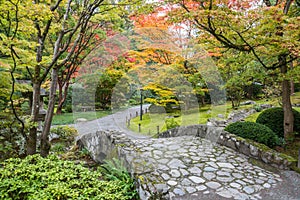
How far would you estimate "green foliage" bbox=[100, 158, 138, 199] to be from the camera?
2689 mm

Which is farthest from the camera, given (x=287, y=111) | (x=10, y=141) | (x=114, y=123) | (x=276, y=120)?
(x=114, y=123)

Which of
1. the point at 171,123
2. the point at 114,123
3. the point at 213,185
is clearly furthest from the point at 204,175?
the point at 114,123

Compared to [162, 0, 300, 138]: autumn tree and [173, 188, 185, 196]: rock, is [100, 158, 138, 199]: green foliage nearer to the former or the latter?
[173, 188, 185, 196]: rock

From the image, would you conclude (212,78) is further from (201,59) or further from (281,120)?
(281,120)

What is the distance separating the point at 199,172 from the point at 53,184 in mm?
2342

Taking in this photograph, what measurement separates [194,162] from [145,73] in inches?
145

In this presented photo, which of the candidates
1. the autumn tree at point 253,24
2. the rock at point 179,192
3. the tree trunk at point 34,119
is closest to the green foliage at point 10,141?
the tree trunk at point 34,119

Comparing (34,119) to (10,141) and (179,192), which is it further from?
(179,192)

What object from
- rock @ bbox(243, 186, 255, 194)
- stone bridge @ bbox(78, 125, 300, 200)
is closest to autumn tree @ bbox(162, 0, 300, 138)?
stone bridge @ bbox(78, 125, 300, 200)

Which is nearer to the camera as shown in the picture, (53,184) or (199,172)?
(53,184)

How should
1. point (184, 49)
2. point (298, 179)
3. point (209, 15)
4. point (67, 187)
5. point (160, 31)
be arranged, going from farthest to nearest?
point (184, 49), point (160, 31), point (209, 15), point (298, 179), point (67, 187)

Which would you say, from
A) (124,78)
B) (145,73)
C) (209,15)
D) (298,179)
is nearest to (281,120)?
(298,179)

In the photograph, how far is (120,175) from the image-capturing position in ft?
10.1

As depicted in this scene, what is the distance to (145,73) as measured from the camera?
6922 mm
